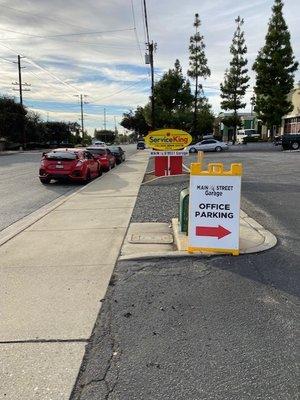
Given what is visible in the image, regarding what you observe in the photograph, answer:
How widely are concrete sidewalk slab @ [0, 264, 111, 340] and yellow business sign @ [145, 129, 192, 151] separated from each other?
11.2m

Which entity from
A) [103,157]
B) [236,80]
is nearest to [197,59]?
[236,80]

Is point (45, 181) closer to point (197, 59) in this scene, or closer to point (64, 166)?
point (64, 166)

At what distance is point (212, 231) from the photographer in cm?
560

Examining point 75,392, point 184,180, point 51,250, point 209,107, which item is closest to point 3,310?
point 75,392

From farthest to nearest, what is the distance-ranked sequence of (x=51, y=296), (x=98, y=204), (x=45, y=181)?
(x=45, y=181), (x=98, y=204), (x=51, y=296)

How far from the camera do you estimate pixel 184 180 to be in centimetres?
1512

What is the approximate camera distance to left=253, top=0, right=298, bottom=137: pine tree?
41.4 metres

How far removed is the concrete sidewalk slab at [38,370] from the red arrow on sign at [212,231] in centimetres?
257

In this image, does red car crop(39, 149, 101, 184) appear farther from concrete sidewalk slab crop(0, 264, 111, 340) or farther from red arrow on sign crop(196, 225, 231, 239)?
red arrow on sign crop(196, 225, 231, 239)

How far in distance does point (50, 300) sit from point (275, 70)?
4266 cm

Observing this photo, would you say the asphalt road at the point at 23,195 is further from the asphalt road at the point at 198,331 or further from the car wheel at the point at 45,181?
the asphalt road at the point at 198,331

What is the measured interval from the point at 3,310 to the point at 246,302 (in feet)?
8.03

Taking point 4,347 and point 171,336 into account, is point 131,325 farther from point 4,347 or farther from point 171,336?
→ point 4,347

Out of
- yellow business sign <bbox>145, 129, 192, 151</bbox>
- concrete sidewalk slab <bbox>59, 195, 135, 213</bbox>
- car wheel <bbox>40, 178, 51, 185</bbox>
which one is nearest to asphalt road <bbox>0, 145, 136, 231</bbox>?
car wheel <bbox>40, 178, 51, 185</bbox>
